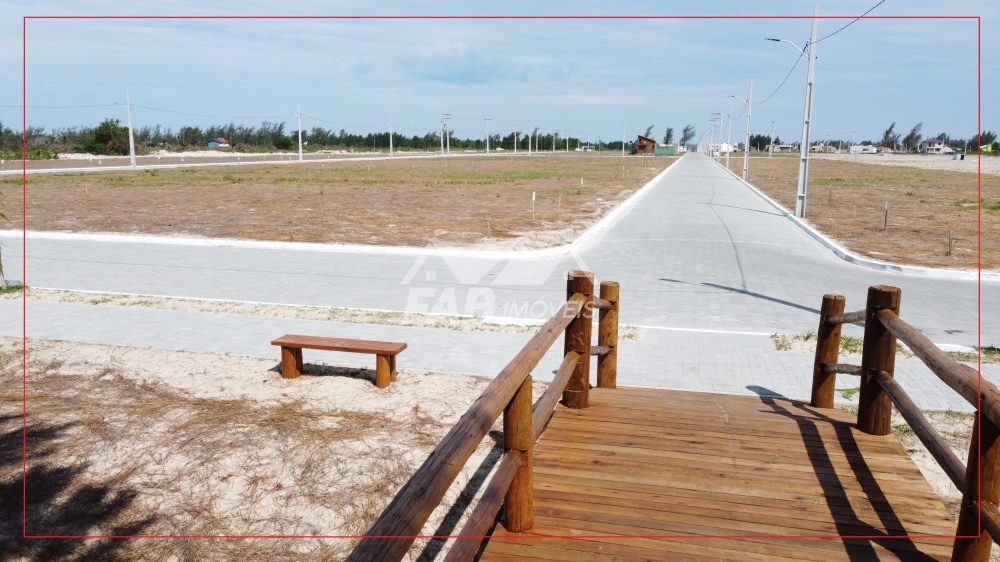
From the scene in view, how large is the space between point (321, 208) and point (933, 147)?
177771 millimetres

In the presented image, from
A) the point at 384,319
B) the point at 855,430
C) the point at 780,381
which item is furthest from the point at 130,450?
the point at 780,381

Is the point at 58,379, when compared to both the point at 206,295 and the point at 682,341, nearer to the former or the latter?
the point at 206,295

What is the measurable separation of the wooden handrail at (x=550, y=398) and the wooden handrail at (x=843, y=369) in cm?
183

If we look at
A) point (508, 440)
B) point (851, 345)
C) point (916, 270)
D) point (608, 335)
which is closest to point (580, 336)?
point (608, 335)

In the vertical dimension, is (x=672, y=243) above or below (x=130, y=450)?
above

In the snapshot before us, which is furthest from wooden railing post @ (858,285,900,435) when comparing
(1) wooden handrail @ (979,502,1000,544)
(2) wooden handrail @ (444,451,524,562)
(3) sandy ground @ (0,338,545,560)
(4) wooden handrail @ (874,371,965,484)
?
(2) wooden handrail @ (444,451,524,562)

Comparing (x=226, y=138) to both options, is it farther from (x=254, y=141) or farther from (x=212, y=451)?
(x=212, y=451)

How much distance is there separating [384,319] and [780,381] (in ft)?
15.4

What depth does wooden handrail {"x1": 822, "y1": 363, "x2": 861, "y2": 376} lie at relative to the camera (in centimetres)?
513

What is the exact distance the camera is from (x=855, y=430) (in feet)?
16.3

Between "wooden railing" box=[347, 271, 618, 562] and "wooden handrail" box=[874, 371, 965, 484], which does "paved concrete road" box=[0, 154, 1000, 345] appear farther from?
"wooden handrail" box=[874, 371, 965, 484]

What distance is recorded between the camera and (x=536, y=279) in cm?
1211

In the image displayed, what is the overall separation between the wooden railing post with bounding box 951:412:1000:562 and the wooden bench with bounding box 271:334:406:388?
4.55 metres

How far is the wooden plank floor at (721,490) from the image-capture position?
346 centimetres
